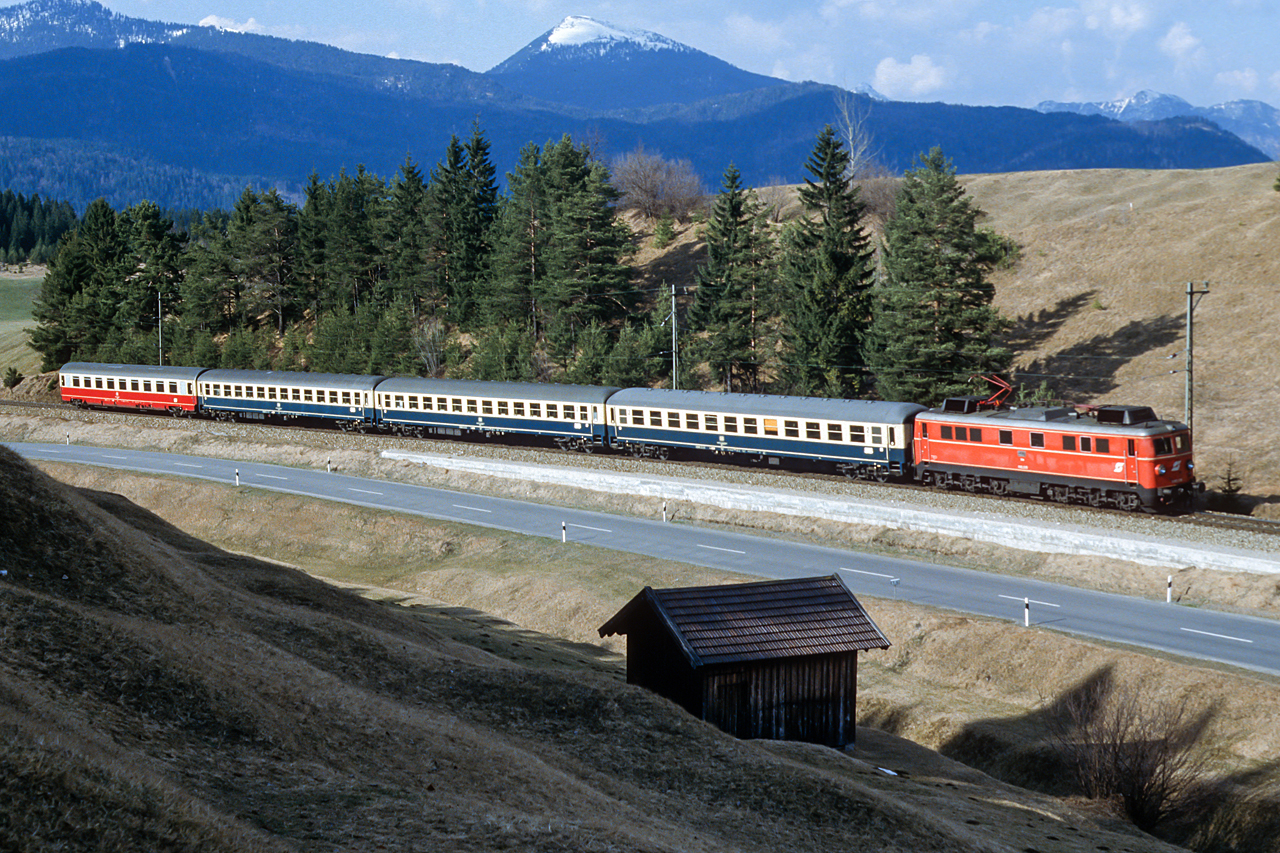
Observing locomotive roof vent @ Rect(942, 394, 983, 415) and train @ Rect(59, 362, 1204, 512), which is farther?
locomotive roof vent @ Rect(942, 394, 983, 415)

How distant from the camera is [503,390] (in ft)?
190

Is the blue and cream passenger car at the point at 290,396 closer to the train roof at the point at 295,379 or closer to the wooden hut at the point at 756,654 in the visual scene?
the train roof at the point at 295,379

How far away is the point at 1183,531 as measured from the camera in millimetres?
35500

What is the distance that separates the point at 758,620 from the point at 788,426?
23686 millimetres

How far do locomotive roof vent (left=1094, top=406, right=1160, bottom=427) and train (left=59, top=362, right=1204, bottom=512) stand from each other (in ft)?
0.16

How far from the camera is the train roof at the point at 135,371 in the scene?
73250 mm

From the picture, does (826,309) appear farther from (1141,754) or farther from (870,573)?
(1141,754)

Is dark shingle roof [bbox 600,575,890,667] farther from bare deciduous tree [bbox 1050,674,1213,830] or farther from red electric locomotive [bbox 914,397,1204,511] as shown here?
red electric locomotive [bbox 914,397,1204,511]

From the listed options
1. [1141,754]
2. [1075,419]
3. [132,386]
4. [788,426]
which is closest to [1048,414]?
[1075,419]

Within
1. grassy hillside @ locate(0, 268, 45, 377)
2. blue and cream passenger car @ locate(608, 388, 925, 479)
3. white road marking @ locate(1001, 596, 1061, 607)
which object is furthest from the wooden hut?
grassy hillside @ locate(0, 268, 45, 377)

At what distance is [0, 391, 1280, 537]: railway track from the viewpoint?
121ft

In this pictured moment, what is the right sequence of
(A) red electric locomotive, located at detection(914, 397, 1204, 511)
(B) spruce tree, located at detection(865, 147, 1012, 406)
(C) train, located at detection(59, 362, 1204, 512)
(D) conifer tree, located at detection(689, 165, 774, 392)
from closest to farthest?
(A) red electric locomotive, located at detection(914, 397, 1204, 511) → (C) train, located at detection(59, 362, 1204, 512) → (B) spruce tree, located at detection(865, 147, 1012, 406) → (D) conifer tree, located at detection(689, 165, 774, 392)

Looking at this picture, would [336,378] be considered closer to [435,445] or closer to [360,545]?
[435,445]

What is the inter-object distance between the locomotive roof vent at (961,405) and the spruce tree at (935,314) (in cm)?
1131
